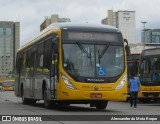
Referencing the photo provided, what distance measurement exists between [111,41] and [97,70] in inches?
54.3

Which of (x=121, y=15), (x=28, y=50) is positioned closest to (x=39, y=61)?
(x=28, y=50)

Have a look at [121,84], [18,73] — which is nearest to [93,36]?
[121,84]

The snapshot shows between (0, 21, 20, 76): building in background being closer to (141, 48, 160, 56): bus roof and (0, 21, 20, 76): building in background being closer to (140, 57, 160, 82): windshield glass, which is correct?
(141, 48, 160, 56): bus roof

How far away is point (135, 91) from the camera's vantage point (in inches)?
977

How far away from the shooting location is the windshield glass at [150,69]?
28.9m

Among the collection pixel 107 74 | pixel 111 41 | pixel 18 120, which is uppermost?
pixel 111 41

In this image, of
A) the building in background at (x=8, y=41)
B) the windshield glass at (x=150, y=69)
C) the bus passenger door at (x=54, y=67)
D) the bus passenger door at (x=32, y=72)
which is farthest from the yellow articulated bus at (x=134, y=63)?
the building in background at (x=8, y=41)

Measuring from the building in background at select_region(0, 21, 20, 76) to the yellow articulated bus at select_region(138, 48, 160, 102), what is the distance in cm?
11930

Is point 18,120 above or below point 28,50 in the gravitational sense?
below

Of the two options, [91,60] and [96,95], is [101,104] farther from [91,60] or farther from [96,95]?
[91,60]

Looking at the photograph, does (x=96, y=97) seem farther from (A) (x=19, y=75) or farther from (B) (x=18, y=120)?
(A) (x=19, y=75)

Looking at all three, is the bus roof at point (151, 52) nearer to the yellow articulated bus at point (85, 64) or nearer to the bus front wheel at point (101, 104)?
the bus front wheel at point (101, 104)

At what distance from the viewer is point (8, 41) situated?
514ft

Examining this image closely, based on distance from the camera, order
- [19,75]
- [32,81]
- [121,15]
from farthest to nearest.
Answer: [121,15]
[19,75]
[32,81]
